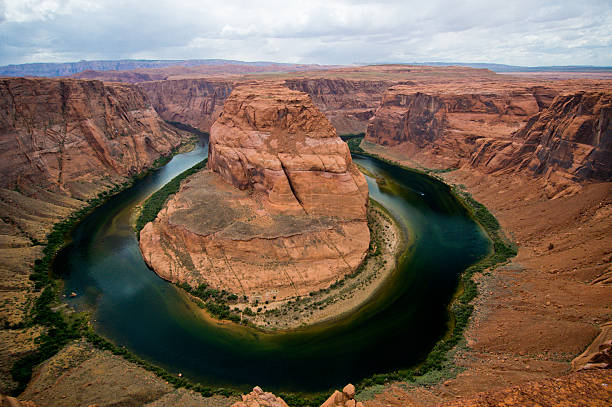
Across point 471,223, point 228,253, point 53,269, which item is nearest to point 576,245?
point 471,223

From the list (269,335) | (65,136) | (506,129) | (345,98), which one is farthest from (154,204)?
(345,98)

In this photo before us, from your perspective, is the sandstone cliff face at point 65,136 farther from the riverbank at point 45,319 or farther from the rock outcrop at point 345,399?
the rock outcrop at point 345,399

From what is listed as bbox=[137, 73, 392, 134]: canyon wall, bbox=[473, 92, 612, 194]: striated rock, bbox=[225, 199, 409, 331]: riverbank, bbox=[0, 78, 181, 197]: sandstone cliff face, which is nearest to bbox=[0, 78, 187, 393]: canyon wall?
bbox=[0, 78, 181, 197]: sandstone cliff face

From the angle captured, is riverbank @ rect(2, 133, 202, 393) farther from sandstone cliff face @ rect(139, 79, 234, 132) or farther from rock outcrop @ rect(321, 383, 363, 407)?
sandstone cliff face @ rect(139, 79, 234, 132)

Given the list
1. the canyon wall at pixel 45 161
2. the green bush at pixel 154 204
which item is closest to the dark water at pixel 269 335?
the green bush at pixel 154 204

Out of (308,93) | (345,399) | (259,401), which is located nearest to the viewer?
(345,399)

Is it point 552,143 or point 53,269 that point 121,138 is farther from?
point 552,143

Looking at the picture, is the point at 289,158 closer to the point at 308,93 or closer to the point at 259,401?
the point at 259,401
